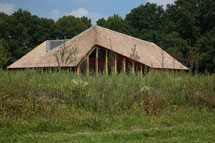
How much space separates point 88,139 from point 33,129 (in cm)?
156

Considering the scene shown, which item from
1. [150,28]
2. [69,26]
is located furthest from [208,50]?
[69,26]

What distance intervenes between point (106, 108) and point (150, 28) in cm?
3417

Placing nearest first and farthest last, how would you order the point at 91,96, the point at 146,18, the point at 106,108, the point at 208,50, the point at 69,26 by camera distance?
the point at 106,108 → the point at 91,96 → the point at 208,50 → the point at 146,18 → the point at 69,26

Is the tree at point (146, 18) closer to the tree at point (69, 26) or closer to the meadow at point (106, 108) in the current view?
the tree at point (69, 26)

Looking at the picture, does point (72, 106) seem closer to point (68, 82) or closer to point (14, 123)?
point (68, 82)

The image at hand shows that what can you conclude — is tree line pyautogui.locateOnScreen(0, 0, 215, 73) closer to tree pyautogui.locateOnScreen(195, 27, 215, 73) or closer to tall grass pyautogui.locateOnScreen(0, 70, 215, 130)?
tree pyautogui.locateOnScreen(195, 27, 215, 73)

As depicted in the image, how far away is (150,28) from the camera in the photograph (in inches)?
1581

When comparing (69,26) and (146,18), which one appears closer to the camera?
(146,18)

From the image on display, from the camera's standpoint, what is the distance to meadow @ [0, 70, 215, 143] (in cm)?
564

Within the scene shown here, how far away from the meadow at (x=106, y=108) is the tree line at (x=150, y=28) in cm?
1906

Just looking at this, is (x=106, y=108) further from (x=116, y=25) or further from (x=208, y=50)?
(x=116, y=25)

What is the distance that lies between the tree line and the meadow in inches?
750

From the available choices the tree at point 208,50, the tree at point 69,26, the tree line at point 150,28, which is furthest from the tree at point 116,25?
the tree at point 208,50

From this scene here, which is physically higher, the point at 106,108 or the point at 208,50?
the point at 208,50
